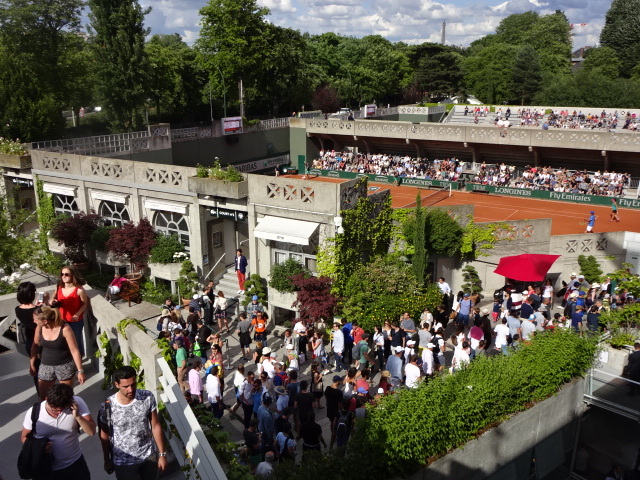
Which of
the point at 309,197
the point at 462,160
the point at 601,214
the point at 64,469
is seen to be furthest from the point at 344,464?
the point at 462,160

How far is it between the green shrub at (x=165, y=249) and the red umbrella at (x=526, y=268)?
11.1m

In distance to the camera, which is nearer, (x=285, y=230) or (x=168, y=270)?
(x=285, y=230)

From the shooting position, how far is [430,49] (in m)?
86.5

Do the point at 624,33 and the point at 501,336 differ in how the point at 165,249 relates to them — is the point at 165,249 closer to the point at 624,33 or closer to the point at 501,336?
the point at 501,336

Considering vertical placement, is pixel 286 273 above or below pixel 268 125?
below

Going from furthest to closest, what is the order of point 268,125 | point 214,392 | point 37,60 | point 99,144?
point 268,125 < point 37,60 < point 99,144 < point 214,392

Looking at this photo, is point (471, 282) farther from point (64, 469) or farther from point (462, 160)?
point (462, 160)

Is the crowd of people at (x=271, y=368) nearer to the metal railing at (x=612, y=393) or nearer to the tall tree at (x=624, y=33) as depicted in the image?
the metal railing at (x=612, y=393)

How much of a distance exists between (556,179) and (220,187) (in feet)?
90.6

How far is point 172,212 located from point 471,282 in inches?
444

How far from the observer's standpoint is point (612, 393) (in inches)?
504

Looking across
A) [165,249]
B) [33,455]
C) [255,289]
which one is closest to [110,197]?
[165,249]

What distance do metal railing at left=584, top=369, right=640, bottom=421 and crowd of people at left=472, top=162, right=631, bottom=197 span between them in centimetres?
2708

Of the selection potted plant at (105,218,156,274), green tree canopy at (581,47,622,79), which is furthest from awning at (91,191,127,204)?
green tree canopy at (581,47,622,79)
